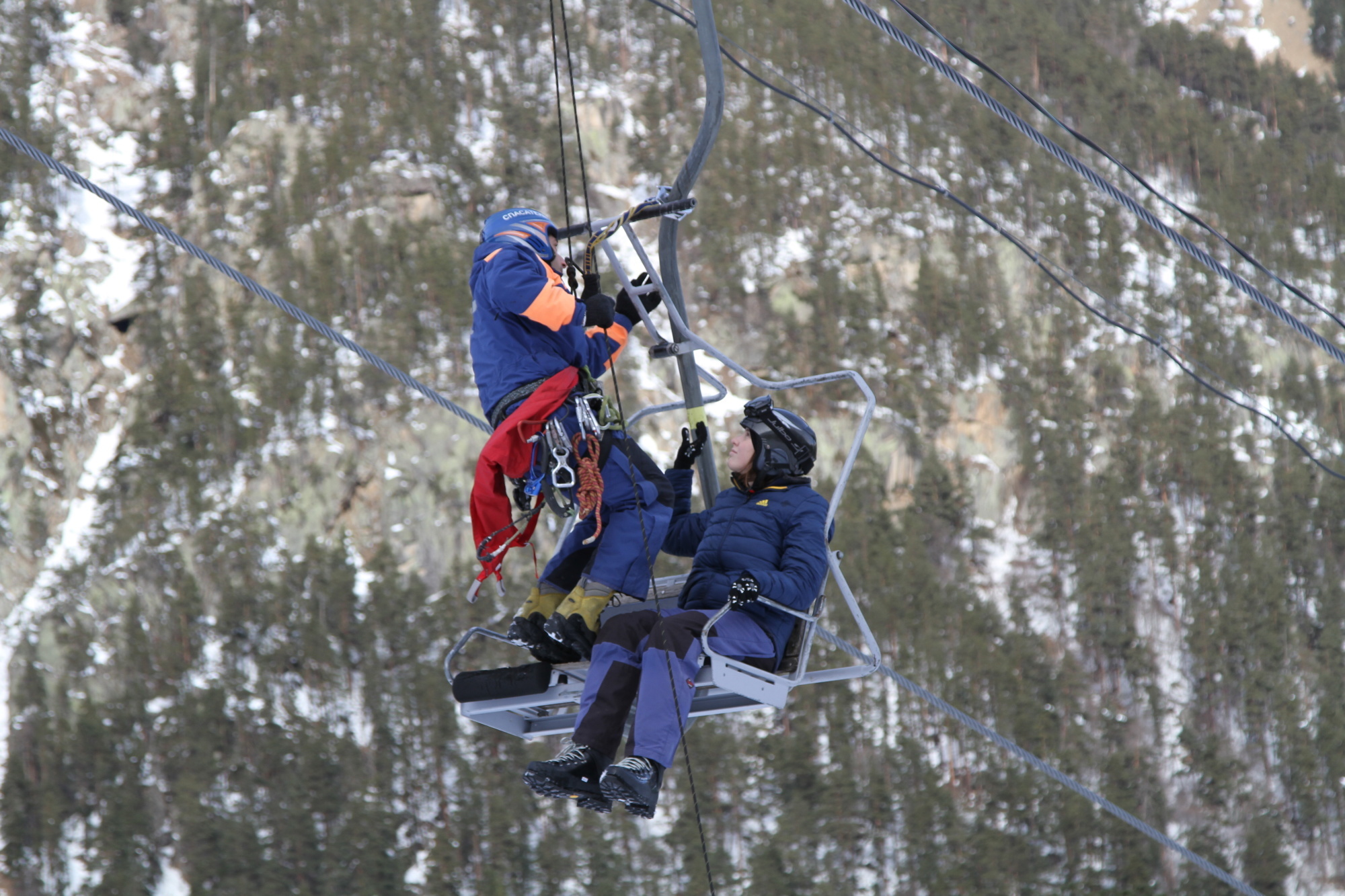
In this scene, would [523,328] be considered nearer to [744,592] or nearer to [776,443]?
[776,443]

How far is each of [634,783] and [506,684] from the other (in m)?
0.74

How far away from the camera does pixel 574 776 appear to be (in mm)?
3477

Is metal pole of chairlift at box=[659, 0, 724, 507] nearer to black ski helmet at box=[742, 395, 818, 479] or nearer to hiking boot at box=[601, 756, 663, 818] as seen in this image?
black ski helmet at box=[742, 395, 818, 479]

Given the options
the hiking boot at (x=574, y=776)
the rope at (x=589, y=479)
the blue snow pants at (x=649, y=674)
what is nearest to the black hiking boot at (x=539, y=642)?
A: the blue snow pants at (x=649, y=674)

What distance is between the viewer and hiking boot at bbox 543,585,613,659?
12.9 feet

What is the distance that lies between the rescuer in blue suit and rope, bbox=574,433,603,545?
0.20 ft

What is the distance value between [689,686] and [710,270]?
3004cm

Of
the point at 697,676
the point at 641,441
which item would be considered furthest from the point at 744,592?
the point at 641,441

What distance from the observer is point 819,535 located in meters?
4.20

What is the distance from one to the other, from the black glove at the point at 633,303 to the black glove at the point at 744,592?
116 cm

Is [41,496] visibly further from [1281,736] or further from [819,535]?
[1281,736]

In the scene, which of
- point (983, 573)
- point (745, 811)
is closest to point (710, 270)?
point (983, 573)

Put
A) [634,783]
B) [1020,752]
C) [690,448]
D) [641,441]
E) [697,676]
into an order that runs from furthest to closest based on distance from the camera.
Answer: [641,441], [1020,752], [690,448], [697,676], [634,783]

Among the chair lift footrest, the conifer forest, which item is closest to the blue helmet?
the chair lift footrest
